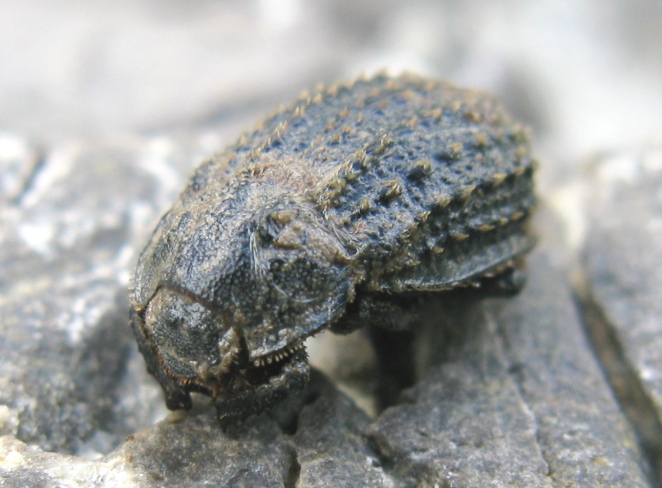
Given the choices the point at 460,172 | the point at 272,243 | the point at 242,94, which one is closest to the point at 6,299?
the point at 272,243

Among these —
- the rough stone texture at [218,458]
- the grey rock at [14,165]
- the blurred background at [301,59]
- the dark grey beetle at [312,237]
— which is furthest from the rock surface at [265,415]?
the blurred background at [301,59]

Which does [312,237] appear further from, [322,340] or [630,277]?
[630,277]

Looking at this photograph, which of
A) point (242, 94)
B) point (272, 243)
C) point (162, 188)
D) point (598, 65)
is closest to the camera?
point (272, 243)

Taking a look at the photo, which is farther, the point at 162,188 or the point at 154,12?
the point at 154,12

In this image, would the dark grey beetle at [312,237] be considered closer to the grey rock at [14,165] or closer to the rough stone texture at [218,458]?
the rough stone texture at [218,458]

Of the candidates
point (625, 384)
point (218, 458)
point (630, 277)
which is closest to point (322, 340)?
point (218, 458)

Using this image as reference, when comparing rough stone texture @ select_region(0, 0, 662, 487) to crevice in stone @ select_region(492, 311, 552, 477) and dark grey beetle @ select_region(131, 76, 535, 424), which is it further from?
dark grey beetle @ select_region(131, 76, 535, 424)

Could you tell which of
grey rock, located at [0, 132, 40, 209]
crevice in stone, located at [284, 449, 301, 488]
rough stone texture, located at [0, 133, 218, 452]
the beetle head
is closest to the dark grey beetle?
the beetle head

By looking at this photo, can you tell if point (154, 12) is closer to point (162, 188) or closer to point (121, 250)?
point (162, 188)
